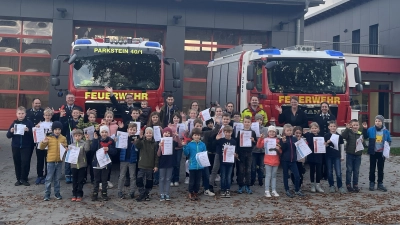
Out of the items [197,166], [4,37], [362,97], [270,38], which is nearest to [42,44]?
[4,37]

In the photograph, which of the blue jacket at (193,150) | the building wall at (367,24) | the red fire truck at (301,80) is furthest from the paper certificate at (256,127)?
the building wall at (367,24)

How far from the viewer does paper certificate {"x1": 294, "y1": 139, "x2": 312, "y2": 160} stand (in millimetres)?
9492

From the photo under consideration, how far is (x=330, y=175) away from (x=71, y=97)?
618 centimetres

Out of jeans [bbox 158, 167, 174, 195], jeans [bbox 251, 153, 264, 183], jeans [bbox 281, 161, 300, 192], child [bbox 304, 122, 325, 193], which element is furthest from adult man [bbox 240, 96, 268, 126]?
jeans [bbox 158, 167, 174, 195]

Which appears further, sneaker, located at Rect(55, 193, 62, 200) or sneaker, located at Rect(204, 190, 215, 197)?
sneaker, located at Rect(204, 190, 215, 197)

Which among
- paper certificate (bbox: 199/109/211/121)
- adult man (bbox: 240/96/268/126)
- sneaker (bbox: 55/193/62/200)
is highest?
adult man (bbox: 240/96/268/126)

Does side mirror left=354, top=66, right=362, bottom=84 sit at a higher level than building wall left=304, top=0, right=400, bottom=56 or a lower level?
lower

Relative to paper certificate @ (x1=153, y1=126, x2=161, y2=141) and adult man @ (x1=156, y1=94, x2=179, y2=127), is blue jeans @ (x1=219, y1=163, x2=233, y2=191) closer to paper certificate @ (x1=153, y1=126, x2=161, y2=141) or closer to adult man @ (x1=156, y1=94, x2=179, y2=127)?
paper certificate @ (x1=153, y1=126, x2=161, y2=141)

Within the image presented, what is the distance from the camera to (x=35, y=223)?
7.30 meters

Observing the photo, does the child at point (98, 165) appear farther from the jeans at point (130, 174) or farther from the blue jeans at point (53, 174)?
the blue jeans at point (53, 174)

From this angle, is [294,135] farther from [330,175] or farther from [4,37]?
[4,37]

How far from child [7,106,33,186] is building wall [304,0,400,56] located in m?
19.2

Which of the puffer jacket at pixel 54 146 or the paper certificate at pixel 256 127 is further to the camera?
the paper certificate at pixel 256 127

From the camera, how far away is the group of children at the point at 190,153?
8.88m
